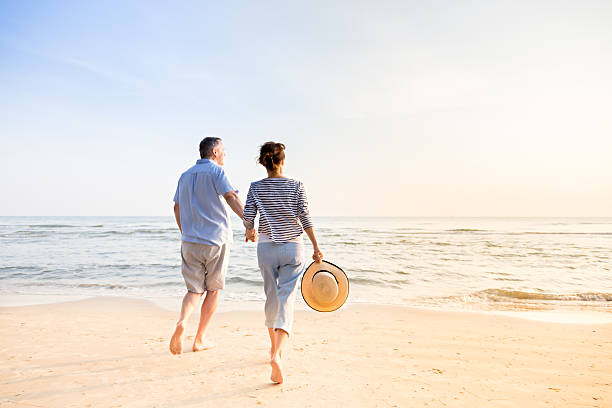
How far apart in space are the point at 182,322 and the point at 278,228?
1.21 metres

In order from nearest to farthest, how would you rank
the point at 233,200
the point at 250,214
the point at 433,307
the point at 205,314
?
1. the point at 250,214
2. the point at 233,200
3. the point at 205,314
4. the point at 433,307

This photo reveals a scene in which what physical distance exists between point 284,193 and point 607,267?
1144 centimetres

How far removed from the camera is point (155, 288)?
7809 millimetres

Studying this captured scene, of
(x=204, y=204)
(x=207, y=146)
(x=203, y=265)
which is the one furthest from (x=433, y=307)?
(x=207, y=146)

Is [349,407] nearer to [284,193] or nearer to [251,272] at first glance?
[284,193]

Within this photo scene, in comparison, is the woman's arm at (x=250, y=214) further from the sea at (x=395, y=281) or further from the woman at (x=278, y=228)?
the sea at (x=395, y=281)

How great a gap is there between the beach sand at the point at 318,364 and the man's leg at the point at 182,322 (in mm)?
191

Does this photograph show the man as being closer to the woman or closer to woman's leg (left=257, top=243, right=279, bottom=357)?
the woman

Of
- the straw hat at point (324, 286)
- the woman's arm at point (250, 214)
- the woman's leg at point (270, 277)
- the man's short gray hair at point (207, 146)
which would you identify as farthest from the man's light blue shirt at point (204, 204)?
the straw hat at point (324, 286)

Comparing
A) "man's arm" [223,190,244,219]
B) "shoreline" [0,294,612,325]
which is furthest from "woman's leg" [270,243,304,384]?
"shoreline" [0,294,612,325]

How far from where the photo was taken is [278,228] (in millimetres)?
2994

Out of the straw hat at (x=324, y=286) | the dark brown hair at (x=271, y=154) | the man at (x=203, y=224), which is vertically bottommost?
the straw hat at (x=324, y=286)

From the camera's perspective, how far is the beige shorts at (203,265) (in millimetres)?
3438

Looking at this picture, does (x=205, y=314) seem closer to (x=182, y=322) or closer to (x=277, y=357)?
(x=182, y=322)
